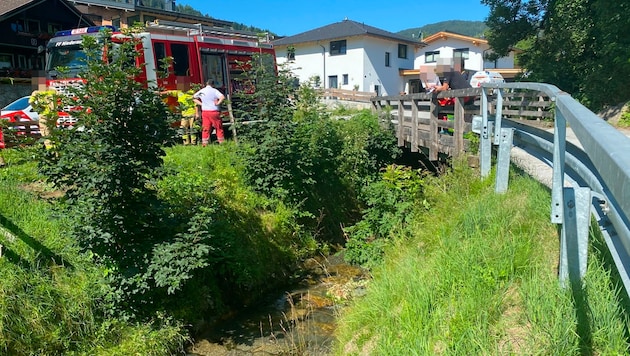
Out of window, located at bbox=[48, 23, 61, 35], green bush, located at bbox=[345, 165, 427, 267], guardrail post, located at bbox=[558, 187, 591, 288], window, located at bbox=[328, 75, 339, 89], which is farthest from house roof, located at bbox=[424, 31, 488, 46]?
guardrail post, located at bbox=[558, 187, 591, 288]

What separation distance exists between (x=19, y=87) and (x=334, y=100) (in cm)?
1632

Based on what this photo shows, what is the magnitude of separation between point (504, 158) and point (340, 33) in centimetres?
3540

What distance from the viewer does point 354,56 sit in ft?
124

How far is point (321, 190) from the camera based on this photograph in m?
11.4

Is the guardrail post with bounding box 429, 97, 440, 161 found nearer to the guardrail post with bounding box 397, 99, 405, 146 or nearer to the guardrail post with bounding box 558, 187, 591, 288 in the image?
the guardrail post with bounding box 397, 99, 405, 146

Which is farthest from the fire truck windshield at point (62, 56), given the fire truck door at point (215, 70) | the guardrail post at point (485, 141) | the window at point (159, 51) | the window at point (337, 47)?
the window at point (337, 47)

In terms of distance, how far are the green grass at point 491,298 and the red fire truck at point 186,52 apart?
714 cm

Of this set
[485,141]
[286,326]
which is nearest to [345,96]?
[485,141]

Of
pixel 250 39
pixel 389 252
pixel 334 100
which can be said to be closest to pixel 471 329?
pixel 389 252

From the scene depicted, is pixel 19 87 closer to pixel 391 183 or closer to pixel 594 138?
pixel 391 183

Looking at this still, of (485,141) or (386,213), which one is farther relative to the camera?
(386,213)

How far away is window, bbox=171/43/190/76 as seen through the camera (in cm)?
1289

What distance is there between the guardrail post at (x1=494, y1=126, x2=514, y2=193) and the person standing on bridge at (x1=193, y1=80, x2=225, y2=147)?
7.64 m

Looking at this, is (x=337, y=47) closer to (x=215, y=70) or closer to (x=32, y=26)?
(x=32, y=26)
